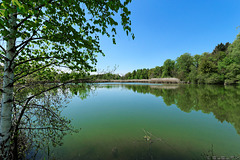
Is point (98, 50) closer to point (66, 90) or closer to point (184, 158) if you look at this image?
point (66, 90)

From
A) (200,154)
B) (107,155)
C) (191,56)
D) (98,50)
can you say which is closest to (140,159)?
(107,155)

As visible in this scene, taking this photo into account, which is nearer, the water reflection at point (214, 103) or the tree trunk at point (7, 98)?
the tree trunk at point (7, 98)

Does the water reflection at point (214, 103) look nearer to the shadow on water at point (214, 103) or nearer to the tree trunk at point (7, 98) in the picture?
the shadow on water at point (214, 103)

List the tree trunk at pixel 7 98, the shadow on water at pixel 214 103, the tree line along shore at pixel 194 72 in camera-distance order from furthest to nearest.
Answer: the shadow on water at pixel 214 103 → the tree line along shore at pixel 194 72 → the tree trunk at pixel 7 98

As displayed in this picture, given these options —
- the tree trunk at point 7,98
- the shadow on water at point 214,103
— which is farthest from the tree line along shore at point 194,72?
the shadow on water at point 214,103

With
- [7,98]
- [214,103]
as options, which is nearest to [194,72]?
[214,103]

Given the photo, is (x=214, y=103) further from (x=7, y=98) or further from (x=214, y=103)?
(x=7, y=98)

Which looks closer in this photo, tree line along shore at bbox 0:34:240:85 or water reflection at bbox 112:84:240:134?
tree line along shore at bbox 0:34:240:85

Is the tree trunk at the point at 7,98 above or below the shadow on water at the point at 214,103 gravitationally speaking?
above

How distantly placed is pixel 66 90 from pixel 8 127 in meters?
1.20

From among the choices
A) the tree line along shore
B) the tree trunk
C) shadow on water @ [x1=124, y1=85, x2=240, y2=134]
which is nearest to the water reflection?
shadow on water @ [x1=124, y1=85, x2=240, y2=134]

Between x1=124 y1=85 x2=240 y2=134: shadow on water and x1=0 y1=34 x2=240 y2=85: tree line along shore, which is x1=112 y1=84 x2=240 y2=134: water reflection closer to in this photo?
x1=124 y1=85 x2=240 y2=134: shadow on water

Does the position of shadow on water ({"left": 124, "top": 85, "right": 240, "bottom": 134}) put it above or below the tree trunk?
below

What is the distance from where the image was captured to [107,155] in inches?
112
